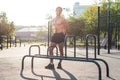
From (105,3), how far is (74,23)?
529cm

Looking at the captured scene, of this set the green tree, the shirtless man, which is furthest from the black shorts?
the green tree

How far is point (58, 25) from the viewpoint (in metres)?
11.3

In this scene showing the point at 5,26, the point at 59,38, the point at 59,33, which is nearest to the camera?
the point at 59,38

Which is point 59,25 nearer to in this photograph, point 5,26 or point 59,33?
point 59,33

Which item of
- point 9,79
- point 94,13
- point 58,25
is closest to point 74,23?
point 94,13

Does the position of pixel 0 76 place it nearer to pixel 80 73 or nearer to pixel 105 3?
pixel 80 73

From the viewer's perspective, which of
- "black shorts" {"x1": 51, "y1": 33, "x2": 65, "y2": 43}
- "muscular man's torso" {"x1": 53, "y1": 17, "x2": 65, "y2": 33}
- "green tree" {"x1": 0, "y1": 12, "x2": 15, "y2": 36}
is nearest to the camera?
"black shorts" {"x1": 51, "y1": 33, "x2": 65, "y2": 43}

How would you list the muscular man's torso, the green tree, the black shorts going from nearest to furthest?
the black shorts
the muscular man's torso
the green tree

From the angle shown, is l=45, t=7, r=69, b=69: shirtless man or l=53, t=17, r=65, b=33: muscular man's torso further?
l=53, t=17, r=65, b=33: muscular man's torso

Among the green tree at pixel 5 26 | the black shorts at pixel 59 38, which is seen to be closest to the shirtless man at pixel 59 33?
the black shorts at pixel 59 38

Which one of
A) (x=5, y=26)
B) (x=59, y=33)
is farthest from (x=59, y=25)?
(x=5, y=26)

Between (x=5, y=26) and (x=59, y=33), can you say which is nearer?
(x=59, y=33)

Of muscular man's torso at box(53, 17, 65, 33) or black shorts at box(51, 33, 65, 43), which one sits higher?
muscular man's torso at box(53, 17, 65, 33)

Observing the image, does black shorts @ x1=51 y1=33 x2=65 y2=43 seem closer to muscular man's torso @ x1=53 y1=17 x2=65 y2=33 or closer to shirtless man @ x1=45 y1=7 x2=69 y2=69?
shirtless man @ x1=45 y1=7 x2=69 y2=69
